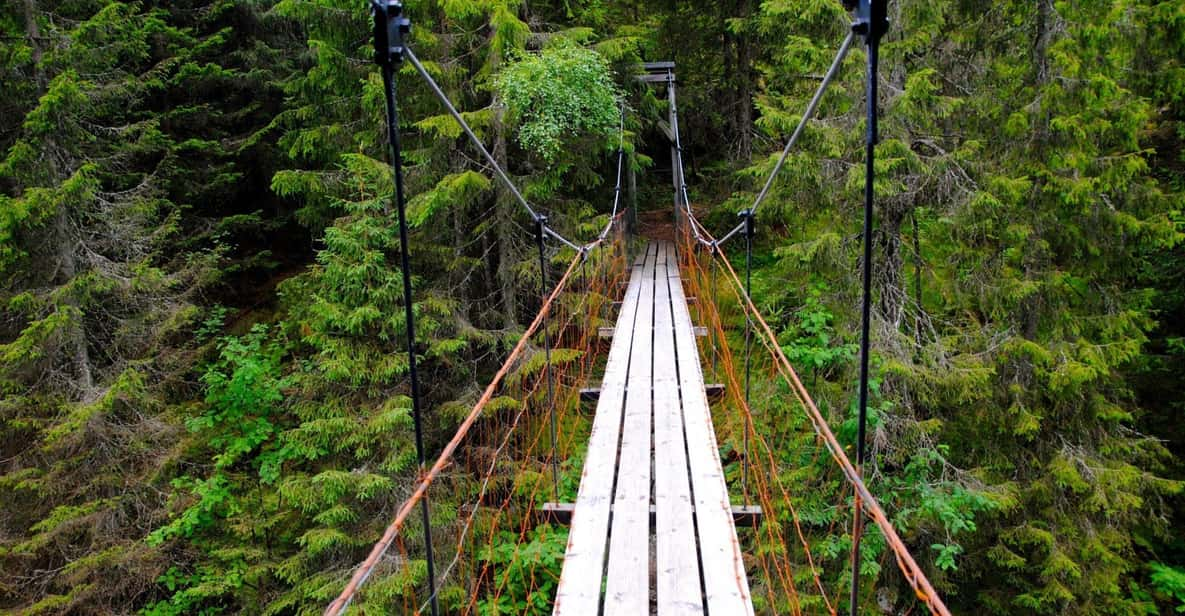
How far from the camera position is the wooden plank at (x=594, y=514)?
6.36 ft

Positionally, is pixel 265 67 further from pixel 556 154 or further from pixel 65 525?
pixel 65 525

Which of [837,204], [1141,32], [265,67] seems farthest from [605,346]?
[265,67]

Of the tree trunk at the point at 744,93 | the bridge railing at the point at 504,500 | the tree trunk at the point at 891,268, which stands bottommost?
the bridge railing at the point at 504,500

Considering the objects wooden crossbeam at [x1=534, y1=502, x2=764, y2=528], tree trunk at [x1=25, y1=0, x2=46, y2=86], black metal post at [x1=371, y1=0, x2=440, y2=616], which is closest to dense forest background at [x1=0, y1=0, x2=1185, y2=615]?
tree trunk at [x1=25, y1=0, x2=46, y2=86]

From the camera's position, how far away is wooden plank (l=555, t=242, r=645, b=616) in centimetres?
194

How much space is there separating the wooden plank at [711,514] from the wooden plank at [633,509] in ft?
0.61

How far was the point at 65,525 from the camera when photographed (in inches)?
207

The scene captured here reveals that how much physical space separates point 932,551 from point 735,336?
294 cm

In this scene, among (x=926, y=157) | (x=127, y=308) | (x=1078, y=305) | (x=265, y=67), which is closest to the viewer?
(x=926, y=157)

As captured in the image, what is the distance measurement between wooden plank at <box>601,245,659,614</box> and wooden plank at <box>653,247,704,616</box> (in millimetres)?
46

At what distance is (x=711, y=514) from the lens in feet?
7.68

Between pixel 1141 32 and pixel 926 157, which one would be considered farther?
pixel 926 157

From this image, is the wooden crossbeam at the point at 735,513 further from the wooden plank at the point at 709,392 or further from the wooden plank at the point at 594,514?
the wooden plank at the point at 709,392

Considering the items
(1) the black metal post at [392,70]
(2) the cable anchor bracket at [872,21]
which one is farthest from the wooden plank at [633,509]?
(2) the cable anchor bracket at [872,21]
